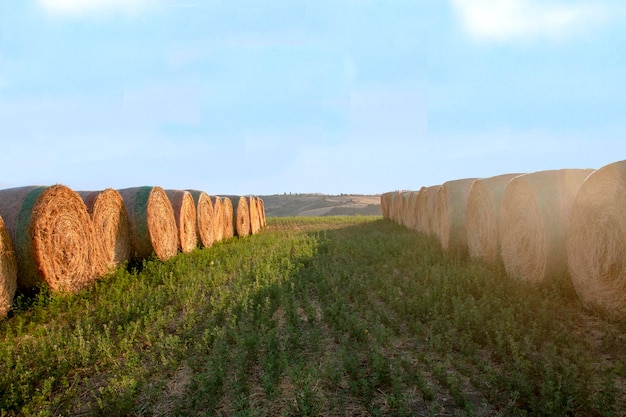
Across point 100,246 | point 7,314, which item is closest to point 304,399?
point 7,314

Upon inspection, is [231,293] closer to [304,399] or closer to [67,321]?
[67,321]

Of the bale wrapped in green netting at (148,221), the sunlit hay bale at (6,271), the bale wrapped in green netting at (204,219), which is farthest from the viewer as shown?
the bale wrapped in green netting at (204,219)

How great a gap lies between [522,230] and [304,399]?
5389 mm

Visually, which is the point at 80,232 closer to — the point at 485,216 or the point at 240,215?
the point at 485,216

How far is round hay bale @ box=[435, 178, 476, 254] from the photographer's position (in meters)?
10.1

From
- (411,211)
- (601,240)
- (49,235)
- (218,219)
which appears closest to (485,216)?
(601,240)

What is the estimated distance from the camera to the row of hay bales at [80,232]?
650cm

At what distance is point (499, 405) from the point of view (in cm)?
362

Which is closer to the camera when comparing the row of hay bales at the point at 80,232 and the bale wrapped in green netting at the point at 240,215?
the row of hay bales at the point at 80,232

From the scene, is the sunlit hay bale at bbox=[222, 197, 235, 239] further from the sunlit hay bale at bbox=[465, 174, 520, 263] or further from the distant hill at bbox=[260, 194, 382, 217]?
the distant hill at bbox=[260, 194, 382, 217]

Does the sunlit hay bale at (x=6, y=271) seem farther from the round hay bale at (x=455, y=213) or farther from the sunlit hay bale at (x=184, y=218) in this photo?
the round hay bale at (x=455, y=213)

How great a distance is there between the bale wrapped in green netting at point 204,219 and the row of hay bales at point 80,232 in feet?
1.49

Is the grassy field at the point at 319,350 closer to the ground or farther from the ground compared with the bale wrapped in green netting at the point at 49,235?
closer to the ground

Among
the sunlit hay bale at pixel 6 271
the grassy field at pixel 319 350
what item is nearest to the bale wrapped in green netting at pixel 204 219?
the grassy field at pixel 319 350
